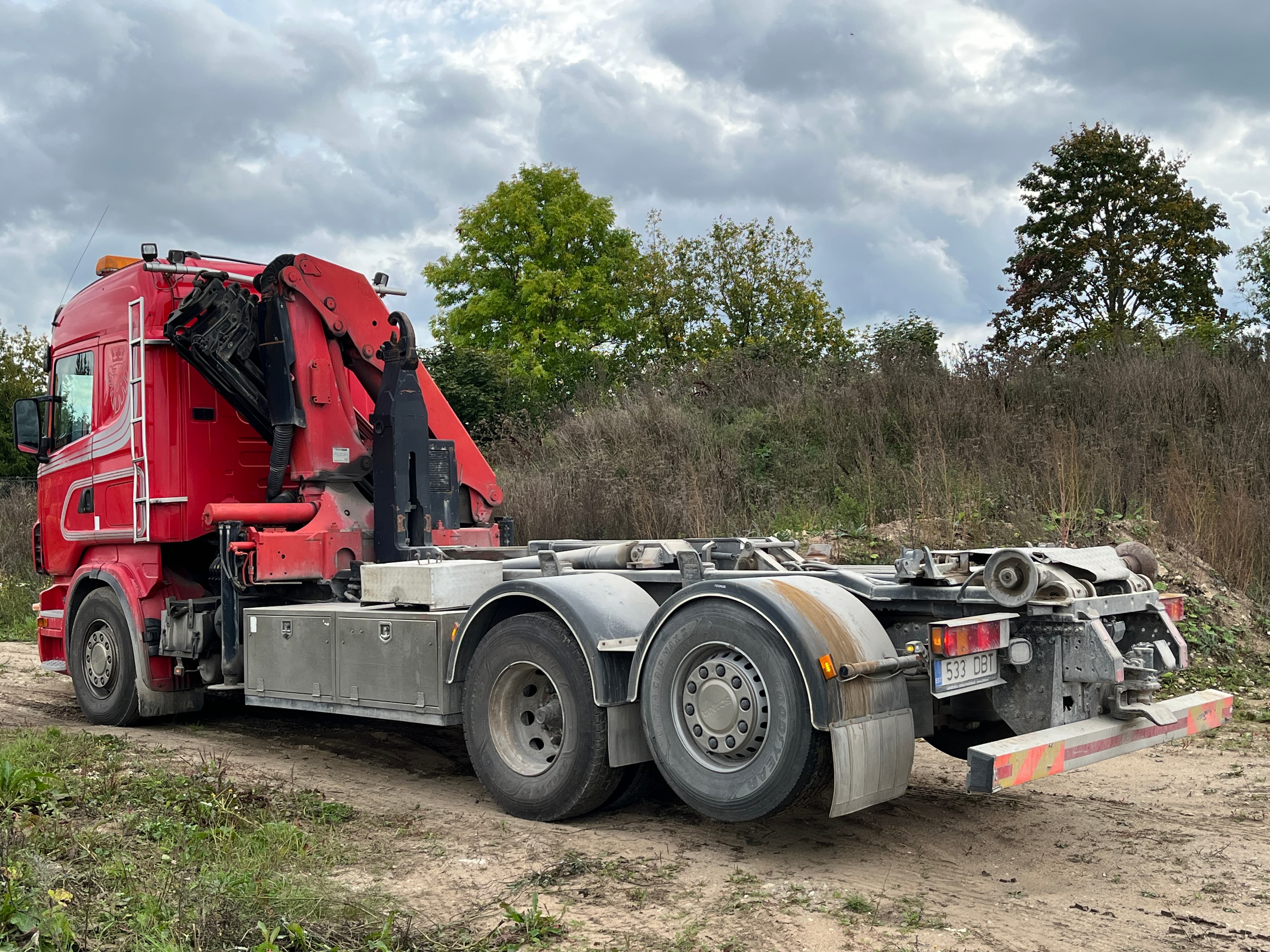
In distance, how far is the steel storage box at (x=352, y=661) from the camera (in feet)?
20.6

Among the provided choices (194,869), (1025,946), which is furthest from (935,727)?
(194,869)

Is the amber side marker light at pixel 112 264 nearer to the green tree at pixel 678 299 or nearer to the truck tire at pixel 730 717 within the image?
the truck tire at pixel 730 717

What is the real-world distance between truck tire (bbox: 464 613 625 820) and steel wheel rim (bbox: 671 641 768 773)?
49 centimetres

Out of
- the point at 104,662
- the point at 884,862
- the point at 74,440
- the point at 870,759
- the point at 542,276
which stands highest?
the point at 542,276

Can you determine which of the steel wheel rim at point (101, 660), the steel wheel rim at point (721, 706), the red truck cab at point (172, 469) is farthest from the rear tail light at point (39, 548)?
the steel wheel rim at point (721, 706)

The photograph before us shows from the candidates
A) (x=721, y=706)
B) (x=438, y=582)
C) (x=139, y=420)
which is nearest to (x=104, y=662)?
(x=139, y=420)

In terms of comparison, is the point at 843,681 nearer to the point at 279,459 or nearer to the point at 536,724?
the point at 536,724

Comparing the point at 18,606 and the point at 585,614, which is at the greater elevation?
the point at 585,614

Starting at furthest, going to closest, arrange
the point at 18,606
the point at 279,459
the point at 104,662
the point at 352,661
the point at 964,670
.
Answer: the point at 18,606
the point at 104,662
the point at 279,459
the point at 352,661
the point at 964,670

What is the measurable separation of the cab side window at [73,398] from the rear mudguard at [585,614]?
15.0ft

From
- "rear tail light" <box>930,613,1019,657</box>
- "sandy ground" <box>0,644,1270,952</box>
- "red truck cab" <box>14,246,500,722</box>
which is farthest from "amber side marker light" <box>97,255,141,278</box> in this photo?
"rear tail light" <box>930,613,1019,657</box>

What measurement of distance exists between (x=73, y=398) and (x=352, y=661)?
4.14 m

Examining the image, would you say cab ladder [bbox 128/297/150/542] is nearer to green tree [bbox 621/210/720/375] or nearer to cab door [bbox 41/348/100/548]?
cab door [bbox 41/348/100/548]

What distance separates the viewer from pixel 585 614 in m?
5.56
